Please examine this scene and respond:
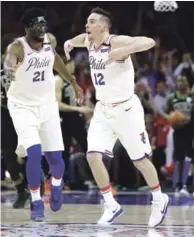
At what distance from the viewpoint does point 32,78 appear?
7949mm

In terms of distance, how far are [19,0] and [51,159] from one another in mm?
6406

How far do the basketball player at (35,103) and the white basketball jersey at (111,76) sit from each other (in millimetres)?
738

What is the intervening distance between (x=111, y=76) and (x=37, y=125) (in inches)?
40.5

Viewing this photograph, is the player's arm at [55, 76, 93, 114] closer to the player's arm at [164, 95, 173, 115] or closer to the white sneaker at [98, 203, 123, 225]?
the player's arm at [164, 95, 173, 115]

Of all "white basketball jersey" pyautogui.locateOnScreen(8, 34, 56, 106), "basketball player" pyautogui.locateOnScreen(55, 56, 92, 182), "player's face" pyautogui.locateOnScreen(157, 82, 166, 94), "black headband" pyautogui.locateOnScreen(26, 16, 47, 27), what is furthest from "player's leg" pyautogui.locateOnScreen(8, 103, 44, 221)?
"player's face" pyautogui.locateOnScreen(157, 82, 166, 94)

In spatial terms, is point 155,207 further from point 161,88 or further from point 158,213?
point 161,88

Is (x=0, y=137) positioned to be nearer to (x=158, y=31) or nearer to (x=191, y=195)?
(x=191, y=195)

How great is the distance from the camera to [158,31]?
1636 cm

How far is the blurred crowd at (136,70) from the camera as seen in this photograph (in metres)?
12.6

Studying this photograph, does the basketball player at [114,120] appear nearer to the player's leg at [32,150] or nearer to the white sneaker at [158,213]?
the white sneaker at [158,213]

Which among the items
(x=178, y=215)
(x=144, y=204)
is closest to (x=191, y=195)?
(x=144, y=204)

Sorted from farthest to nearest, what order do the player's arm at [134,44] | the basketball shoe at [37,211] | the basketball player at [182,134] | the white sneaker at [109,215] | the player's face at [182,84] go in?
the player's face at [182,84], the basketball player at [182,134], the basketball shoe at [37,211], the white sneaker at [109,215], the player's arm at [134,44]

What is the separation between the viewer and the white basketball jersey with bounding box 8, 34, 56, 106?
7.90 metres

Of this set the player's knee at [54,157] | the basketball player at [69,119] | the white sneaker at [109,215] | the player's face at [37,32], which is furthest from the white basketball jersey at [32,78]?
the basketball player at [69,119]
